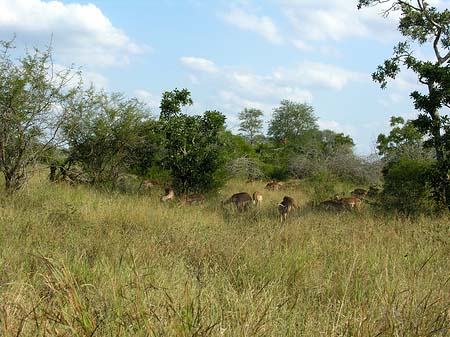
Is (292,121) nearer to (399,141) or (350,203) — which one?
(399,141)

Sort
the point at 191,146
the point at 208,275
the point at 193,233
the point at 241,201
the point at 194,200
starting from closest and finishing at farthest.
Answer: the point at 208,275 → the point at 193,233 → the point at 241,201 → the point at 194,200 → the point at 191,146

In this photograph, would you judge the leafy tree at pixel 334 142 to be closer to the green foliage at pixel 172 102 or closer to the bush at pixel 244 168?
the bush at pixel 244 168

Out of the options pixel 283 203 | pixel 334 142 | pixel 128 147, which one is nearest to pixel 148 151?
pixel 128 147

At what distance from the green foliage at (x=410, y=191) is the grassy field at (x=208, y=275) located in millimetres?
1301

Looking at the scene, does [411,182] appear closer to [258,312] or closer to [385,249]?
[385,249]

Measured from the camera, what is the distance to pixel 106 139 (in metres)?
15.0

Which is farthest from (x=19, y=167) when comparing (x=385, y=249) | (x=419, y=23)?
(x=419, y=23)

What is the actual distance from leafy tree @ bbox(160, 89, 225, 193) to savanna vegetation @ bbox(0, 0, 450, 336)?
50 millimetres

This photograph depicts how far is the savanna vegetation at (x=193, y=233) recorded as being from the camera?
3.24 meters

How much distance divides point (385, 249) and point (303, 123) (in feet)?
159

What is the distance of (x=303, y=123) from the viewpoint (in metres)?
54.2

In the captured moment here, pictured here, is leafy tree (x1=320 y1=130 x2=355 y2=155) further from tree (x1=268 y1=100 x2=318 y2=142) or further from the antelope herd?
the antelope herd

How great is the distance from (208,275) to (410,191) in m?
8.47

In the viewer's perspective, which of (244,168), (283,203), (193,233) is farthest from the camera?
(244,168)
